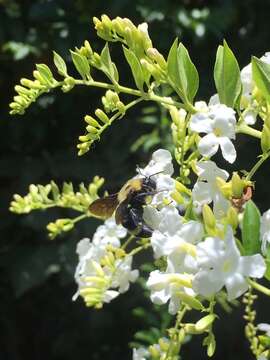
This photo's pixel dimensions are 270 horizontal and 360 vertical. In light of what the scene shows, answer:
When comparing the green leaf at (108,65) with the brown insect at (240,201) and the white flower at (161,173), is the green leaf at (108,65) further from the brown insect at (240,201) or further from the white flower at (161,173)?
the brown insect at (240,201)

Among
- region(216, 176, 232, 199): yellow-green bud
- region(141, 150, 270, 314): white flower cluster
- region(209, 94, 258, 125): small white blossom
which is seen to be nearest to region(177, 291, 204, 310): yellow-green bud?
region(141, 150, 270, 314): white flower cluster

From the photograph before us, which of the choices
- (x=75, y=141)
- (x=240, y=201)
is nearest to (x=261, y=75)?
(x=240, y=201)

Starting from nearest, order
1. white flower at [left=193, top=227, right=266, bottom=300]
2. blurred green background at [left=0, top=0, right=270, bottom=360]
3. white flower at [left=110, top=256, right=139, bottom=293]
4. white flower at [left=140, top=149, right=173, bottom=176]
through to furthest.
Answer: white flower at [left=193, top=227, right=266, bottom=300] → white flower at [left=140, top=149, right=173, bottom=176] → white flower at [left=110, top=256, right=139, bottom=293] → blurred green background at [left=0, top=0, right=270, bottom=360]

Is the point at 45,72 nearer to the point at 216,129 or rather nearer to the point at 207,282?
the point at 216,129

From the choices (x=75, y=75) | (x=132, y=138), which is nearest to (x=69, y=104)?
(x=75, y=75)

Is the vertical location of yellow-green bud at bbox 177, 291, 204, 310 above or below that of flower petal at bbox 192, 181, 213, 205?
below

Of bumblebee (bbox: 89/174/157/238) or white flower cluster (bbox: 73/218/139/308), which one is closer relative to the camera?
bumblebee (bbox: 89/174/157/238)

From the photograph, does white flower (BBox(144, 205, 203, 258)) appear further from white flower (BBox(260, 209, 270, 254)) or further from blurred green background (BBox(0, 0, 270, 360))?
blurred green background (BBox(0, 0, 270, 360))
